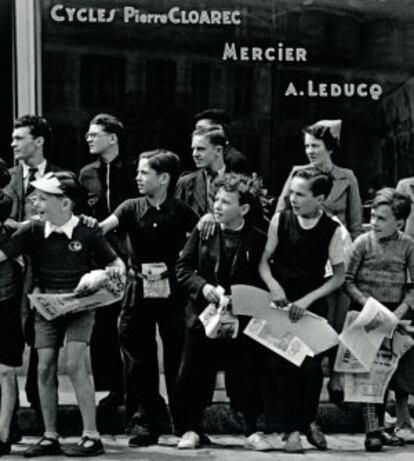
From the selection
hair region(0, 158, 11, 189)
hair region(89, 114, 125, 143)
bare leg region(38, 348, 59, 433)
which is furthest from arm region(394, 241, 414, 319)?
hair region(0, 158, 11, 189)

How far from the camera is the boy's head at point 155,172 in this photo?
897cm

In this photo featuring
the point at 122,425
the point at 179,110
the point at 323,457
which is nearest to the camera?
the point at 323,457

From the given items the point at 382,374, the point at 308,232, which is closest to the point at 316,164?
the point at 308,232

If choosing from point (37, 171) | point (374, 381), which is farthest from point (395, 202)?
point (37, 171)

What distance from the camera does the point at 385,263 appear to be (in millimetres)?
9125

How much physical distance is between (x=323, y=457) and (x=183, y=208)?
1.80m

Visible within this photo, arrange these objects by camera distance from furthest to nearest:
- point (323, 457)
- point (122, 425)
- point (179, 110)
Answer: point (179, 110) → point (122, 425) → point (323, 457)

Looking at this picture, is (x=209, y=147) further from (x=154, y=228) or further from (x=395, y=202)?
(x=395, y=202)

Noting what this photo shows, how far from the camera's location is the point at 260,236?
888 centimetres

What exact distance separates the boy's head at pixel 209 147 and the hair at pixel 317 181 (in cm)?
65

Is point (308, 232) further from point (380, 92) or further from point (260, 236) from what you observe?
point (380, 92)

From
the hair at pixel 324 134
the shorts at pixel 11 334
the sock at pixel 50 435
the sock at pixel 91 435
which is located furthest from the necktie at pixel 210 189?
the sock at pixel 50 435

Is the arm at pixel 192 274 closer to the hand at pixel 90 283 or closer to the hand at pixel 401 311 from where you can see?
the hand at pixel 90 283

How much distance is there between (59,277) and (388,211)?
2.15m
